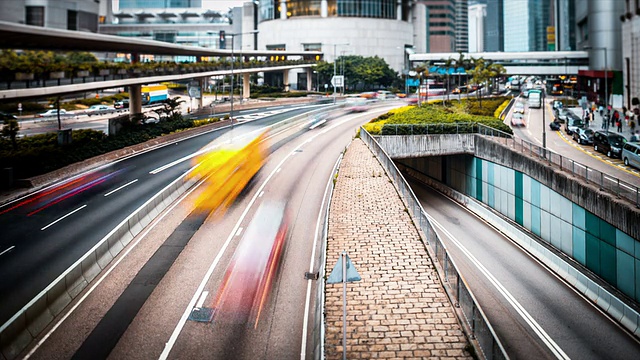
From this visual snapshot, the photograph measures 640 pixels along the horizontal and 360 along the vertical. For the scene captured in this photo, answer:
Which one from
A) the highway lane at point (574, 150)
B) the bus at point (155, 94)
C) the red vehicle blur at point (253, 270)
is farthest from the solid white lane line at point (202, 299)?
the bus at point (155, 94)

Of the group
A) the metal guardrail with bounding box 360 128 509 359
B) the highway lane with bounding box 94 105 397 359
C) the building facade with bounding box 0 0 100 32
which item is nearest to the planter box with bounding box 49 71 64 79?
the highway lane with bounding box 94 105 397 359

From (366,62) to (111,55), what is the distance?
106 m

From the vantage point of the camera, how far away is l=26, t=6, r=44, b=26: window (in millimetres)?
137500

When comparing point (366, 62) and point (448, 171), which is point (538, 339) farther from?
point (366, 62)

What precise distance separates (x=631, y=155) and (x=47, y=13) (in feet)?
472

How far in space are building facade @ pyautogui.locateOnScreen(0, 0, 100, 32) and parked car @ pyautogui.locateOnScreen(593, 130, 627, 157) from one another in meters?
136

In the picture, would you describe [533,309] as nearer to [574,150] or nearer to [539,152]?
[539,152]

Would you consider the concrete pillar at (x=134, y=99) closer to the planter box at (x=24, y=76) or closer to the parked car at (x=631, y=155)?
the planter box at (x=24, y=76)

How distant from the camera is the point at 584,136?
5328cm

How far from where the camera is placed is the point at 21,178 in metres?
35.3

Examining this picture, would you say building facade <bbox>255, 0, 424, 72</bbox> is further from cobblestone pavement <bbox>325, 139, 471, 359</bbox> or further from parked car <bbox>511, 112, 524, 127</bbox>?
cobblestone pavement <bbox>325, 139, 471, 359</bbox>

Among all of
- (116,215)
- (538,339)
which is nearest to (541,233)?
(538,339)

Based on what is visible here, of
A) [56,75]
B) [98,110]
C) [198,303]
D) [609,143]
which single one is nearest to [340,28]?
[98,110]

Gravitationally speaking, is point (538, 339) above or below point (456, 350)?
below
